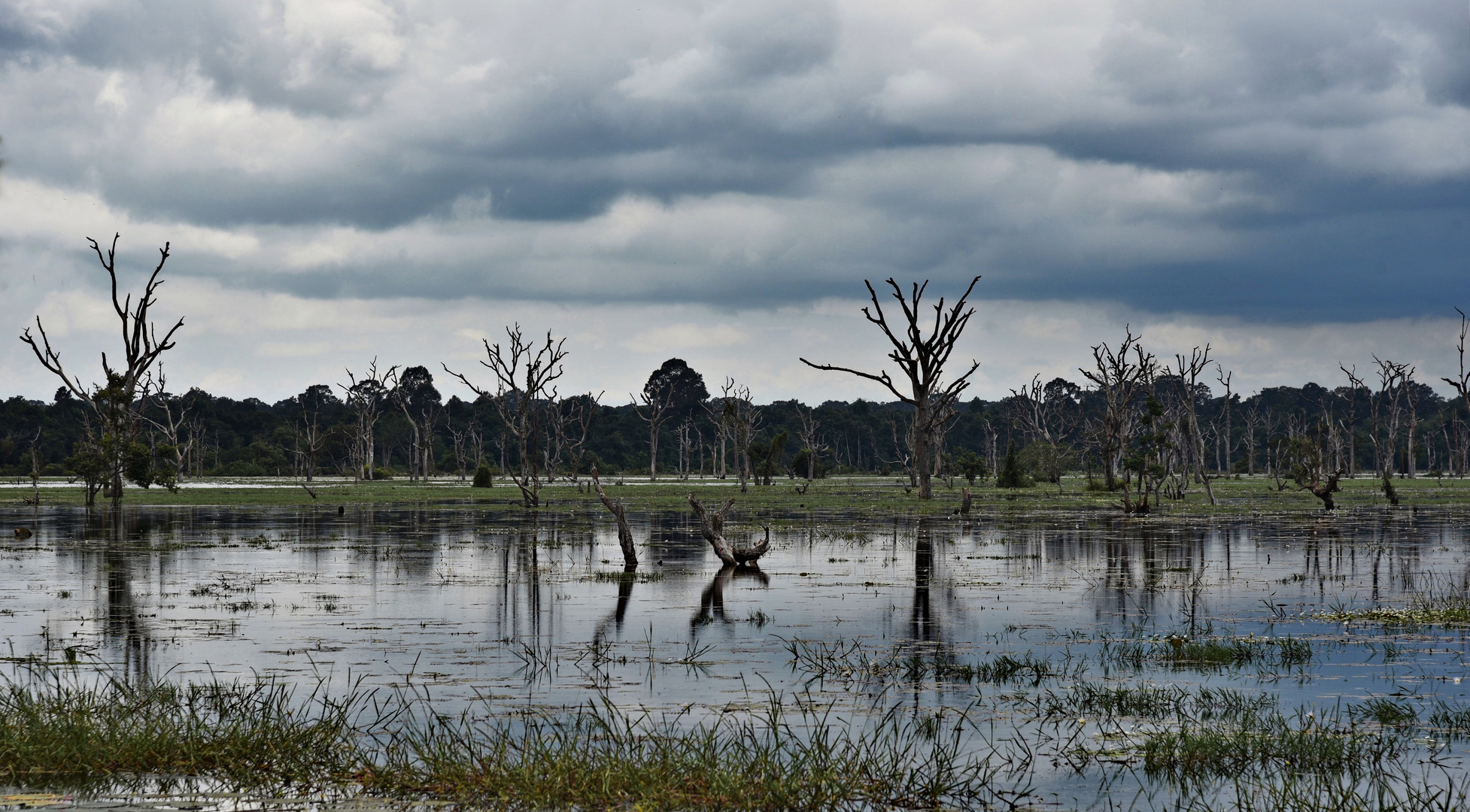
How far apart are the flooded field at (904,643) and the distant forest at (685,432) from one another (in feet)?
248

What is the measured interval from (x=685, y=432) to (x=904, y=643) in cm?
12732

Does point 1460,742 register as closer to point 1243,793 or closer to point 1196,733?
point 1196,733

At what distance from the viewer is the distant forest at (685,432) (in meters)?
122

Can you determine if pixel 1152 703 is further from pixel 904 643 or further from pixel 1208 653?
pixel 904 643

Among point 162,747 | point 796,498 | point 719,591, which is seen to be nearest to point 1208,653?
point 719,591

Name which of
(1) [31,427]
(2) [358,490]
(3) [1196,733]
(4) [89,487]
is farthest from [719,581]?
(1) [31,427]

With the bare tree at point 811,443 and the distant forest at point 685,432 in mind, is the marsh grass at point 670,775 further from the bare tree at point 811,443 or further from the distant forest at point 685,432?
the distant forest at point 685,432

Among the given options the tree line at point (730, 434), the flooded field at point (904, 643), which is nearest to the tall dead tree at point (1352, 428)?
the tree line at point (730, 434)

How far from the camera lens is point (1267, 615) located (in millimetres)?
17562

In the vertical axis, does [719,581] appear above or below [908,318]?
below

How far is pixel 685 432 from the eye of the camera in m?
142

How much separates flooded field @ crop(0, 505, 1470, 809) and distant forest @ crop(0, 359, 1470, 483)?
75658 mm

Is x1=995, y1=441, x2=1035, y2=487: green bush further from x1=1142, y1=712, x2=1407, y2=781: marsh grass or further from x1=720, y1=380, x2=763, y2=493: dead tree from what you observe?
x1=1142, y1=712, x2=1407, y2=781: marsh grass

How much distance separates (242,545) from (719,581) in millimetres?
15256
